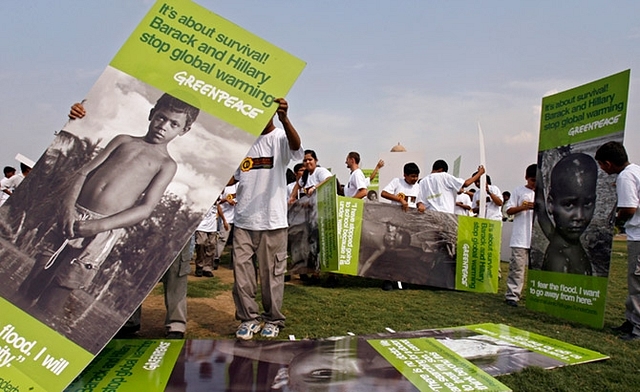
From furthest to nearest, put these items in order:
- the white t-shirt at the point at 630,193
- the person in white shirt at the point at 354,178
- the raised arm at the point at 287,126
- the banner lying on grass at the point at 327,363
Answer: the person in white shirt at the point at 354,178
the white t-shirt at the point at 630,193
the raised arm at the point at 287,126
the banner lying on grass at the point at 327,363

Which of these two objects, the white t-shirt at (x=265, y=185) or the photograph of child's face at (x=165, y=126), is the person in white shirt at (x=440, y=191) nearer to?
the white t-shirt at (x=265, y=185)

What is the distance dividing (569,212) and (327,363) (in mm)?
3394

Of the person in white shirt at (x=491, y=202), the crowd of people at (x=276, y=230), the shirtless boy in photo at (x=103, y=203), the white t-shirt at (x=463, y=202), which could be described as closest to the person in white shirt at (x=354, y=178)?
the crowd of people at (x=276, y=230)

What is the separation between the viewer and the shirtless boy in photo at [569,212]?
450 cm

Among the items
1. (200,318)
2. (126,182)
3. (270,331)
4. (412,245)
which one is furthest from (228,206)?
(126,182)

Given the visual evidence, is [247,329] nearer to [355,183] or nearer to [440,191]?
[355,183]

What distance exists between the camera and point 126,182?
2271 millimetres

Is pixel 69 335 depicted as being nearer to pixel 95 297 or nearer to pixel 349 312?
pixel 95 297

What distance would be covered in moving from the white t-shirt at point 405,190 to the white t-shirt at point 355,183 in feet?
1.22

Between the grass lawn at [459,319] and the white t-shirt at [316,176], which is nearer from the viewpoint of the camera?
the grass lawn at [459,319]

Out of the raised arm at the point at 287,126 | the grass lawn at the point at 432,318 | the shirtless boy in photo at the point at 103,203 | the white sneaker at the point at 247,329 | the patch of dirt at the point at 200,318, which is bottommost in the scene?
the patch of dirt at the point at 200,318

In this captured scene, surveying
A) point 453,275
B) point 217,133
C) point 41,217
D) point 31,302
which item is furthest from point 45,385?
point 453,275

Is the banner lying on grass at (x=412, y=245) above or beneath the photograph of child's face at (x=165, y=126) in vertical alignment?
beneath

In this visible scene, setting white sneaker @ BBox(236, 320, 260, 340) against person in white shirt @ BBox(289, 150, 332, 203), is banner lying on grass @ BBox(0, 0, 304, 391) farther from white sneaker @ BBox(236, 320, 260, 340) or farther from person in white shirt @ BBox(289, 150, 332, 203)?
person in white shirt @ BBox(289, 150, 332, 203)
